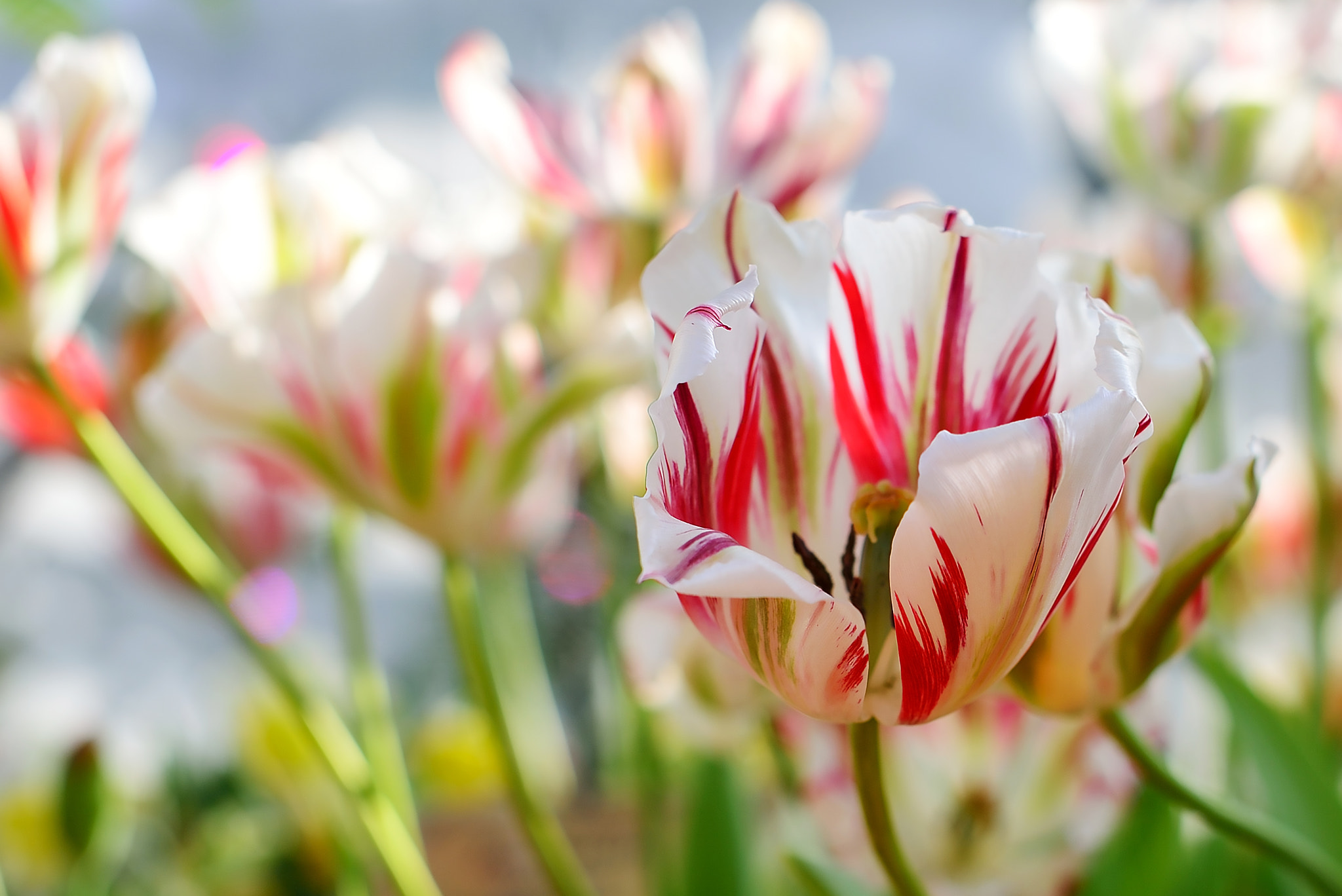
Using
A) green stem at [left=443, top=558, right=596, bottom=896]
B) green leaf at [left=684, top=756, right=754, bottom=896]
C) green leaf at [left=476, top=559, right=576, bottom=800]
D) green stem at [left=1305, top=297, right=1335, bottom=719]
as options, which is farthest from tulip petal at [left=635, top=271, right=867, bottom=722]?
green leaf at [left=476, top=559, right=576, bottom=800]

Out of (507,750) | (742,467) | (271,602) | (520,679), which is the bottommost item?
(520,679)

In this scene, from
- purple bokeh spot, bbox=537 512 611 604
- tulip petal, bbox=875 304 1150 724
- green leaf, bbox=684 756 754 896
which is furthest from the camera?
purple bokeh spot, bbox=537 512 611 604

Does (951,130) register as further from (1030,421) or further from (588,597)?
(1030,421)

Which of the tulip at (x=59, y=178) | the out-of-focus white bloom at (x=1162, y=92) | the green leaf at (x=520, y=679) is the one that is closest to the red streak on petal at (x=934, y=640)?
the tulip at (x=59, y=178)

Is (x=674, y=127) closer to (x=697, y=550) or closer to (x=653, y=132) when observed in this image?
(x=653, y=132)

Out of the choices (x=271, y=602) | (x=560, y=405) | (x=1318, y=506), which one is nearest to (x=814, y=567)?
(x=560, y=405)

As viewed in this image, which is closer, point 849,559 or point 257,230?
point 849,559

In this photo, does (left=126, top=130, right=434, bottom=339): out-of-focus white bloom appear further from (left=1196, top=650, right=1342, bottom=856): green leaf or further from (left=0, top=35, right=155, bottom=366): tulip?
(left=1196, top=650, right=1342, bottom=856): green leaf
